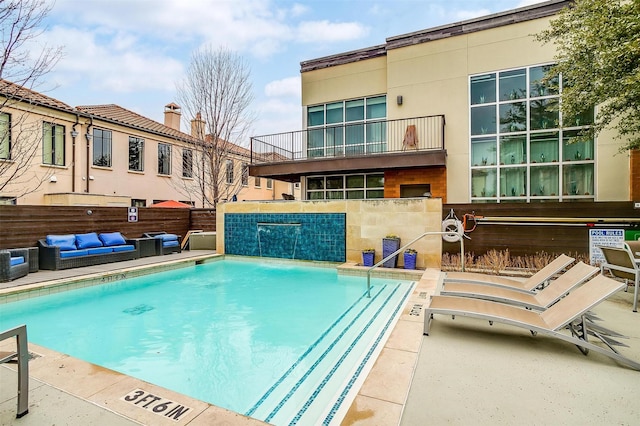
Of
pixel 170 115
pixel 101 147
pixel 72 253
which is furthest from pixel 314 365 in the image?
pixel 170 115

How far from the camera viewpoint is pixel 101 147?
15.9 metres

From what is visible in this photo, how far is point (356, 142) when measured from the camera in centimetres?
1400

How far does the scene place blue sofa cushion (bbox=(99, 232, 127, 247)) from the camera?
34.2ft

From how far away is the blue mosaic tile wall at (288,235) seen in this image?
1056cm

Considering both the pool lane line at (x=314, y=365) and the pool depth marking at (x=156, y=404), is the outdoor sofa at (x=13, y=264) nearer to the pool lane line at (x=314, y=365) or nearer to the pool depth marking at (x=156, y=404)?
the pool depth marking at (x=156, y=404)

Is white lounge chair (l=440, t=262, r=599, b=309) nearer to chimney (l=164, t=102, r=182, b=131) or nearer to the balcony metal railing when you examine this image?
the balcony metal railing

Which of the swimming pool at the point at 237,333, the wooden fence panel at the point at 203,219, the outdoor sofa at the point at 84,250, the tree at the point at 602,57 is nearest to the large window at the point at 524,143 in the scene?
the tree at the point at 602,57

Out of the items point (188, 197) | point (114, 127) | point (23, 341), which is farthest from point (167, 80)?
point (23, 341)

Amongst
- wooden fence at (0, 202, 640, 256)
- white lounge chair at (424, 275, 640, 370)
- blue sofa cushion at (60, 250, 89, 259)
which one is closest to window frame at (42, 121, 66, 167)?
wooden fence at (0, 202, 640, 256)

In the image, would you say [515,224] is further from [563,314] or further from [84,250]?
[84,250]

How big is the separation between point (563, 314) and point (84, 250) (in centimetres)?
1134

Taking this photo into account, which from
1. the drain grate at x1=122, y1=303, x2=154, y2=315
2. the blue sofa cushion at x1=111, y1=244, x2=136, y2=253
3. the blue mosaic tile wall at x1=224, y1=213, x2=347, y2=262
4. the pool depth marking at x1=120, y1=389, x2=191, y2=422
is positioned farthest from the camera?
the blue mosaic tile wall at x1=224, y1=213, x2=347, y2=262

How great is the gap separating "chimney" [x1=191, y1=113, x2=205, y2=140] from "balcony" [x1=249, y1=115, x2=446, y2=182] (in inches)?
135

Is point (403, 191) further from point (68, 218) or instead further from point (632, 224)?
point (68, 218)
